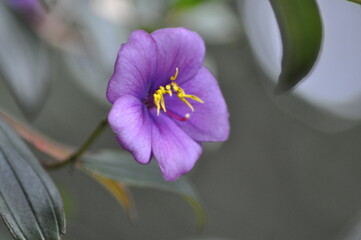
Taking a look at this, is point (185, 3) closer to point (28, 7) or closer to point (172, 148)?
point (28, 7)

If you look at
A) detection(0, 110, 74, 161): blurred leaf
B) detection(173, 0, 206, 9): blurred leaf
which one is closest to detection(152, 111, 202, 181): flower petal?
detection(0, 110, 74, 161): blurred leaf

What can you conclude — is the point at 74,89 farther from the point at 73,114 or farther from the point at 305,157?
the point at 305,157

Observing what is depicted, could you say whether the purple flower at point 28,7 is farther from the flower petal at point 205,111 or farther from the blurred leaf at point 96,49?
the flower petal at point 205,111

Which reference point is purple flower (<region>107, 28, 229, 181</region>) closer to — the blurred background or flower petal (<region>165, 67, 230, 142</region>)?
flower petal (<region>165, 67, 230, 142</region>)

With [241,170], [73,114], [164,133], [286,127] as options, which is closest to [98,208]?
[73,114]

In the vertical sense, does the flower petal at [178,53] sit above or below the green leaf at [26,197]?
above

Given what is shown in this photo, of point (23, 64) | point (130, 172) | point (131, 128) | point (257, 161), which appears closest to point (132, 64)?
point (131, 128)

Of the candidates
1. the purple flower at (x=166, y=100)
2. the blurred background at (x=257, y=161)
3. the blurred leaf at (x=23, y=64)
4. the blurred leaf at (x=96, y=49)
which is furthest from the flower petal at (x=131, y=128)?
the blurred background at (x=257, y=161)
